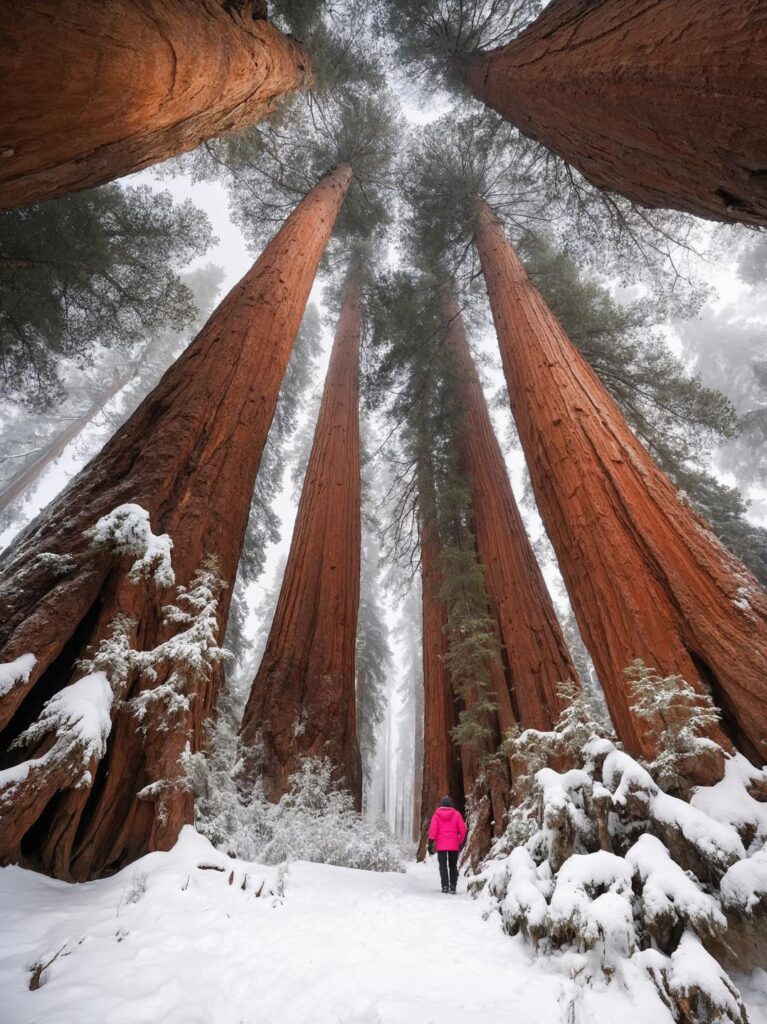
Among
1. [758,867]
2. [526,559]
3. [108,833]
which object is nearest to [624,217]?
[526,559]

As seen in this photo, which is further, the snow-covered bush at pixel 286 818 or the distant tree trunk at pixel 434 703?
the distant tree trunk at pixel 434 703

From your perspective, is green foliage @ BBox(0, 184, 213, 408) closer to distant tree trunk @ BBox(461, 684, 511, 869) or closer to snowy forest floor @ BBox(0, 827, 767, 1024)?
snowy forest floor @ BBox(0, 827, 767, 1024)

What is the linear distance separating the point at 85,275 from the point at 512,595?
324 inches

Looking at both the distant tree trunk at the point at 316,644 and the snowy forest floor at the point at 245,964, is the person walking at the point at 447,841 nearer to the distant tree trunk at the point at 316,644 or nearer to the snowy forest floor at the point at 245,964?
the distant tree trunk at the point at 316,644

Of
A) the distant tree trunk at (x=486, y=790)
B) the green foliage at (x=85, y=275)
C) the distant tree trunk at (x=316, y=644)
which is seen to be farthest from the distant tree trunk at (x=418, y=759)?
the green foliage at (x=85, y=275)

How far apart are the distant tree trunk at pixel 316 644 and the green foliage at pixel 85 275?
403 cm

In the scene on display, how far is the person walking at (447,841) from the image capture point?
3.90 meters

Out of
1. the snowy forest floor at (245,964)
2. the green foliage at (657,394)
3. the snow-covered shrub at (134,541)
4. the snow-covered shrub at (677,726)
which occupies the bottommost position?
the snowy forest floor at (245,964)

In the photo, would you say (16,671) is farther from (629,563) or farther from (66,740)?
(629,563)

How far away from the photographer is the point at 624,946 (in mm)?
1609

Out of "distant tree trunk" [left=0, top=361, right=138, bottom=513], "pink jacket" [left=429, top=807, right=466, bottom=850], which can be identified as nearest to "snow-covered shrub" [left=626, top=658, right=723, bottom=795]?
"pink jacket" [left=429, top=807, right=466, bottom=850]

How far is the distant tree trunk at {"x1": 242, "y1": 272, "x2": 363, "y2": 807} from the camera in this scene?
5.07 m

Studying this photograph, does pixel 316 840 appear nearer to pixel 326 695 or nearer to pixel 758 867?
pixel 326 695

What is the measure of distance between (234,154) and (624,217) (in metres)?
7.02
